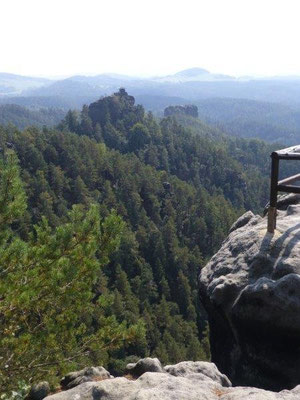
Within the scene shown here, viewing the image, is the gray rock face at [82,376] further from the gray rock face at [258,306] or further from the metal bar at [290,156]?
the metal bar at [290,156]

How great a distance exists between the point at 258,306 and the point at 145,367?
11.1ft

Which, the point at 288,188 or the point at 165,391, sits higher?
the point at 288,188

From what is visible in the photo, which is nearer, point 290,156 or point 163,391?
point 163,391

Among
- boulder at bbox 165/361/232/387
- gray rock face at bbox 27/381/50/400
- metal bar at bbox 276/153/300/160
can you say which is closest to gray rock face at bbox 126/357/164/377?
boulder at bbox 165/361/232/387

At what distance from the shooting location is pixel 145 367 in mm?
11141

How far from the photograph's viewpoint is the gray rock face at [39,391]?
9.87 meters

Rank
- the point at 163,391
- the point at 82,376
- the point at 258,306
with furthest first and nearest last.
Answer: the point at 82,376
the point at 258,306
the point at 163,391

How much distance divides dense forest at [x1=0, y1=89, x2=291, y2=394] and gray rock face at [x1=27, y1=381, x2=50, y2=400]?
0.69ft

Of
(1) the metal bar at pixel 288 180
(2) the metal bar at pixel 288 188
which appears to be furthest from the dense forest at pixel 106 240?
(1) the metal bar at pixel 288 180

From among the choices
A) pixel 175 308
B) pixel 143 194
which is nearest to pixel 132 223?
pixel 143 194

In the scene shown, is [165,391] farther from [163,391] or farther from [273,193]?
[273,193]

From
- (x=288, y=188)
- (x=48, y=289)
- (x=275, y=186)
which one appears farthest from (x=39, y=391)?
(x=288, y=188)

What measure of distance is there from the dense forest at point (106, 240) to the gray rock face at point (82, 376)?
30cm

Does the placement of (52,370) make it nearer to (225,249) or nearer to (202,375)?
(202,375)
